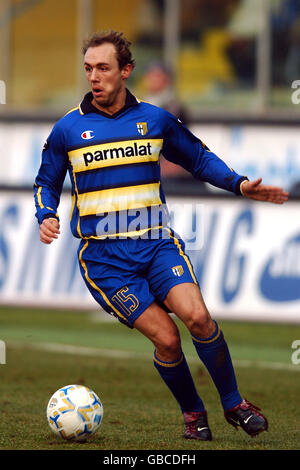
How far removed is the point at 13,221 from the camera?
1250cm

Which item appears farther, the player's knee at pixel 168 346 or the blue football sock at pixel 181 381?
the blue football sock at pixel 181 381

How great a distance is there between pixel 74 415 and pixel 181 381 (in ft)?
2.12

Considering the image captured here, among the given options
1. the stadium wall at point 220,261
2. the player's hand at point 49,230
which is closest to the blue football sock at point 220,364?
the player's hand at point 49,230

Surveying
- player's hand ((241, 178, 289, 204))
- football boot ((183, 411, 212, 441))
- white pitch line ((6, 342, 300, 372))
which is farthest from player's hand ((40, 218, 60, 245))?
Answer: white pitch line ((6, 342, 300, 372))

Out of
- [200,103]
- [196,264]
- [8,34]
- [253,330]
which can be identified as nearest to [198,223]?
[196,264]

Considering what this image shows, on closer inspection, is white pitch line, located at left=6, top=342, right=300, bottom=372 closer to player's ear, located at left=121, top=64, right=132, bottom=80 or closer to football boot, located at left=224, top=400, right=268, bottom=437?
football boot, located at left=224, top=400, right=268, bottom=437

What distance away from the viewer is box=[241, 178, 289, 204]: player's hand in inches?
255

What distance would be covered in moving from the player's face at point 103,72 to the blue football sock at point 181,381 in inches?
60.4

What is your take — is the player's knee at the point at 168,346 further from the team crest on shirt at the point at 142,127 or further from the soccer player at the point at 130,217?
the team crest on shirt at the point at 142,127

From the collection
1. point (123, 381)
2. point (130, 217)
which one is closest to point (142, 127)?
point (130, 217)

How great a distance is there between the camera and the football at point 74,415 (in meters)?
6.41

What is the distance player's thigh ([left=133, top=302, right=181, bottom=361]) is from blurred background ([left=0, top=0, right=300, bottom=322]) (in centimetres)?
491

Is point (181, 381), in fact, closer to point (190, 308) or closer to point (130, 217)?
point (190, 308)

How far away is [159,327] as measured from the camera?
21.0 ft
